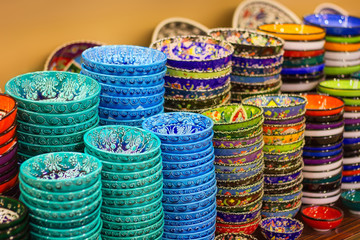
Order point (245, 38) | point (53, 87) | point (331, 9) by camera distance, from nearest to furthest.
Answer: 1. point (53, 87)
2. point (245, 38)
3. point (331, 9)

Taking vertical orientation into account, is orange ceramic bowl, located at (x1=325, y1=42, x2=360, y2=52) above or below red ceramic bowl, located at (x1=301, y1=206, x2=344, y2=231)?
above

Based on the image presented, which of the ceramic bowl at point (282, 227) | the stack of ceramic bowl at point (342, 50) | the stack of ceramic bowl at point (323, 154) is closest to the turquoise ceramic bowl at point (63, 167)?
the ceramic bowl at point (282, 227)

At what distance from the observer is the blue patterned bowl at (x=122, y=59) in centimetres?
182

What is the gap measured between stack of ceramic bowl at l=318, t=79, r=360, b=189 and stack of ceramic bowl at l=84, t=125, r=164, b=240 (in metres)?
1.12

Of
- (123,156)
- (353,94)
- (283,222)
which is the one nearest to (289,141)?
(283,222)

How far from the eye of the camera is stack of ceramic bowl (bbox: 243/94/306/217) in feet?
7.17

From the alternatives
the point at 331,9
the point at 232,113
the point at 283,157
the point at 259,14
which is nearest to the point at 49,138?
the point at 232,113

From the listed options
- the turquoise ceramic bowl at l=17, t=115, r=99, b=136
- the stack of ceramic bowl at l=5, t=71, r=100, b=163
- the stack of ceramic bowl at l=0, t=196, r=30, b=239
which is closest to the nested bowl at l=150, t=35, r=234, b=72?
the stack of ceramic bowl at l=5, t=71, r=100, b=163

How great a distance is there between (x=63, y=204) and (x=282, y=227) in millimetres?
1066

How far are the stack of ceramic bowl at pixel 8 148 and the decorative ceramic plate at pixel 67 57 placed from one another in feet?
3.22

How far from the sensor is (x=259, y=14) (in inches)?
130

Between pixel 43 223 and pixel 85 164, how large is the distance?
0.21 m

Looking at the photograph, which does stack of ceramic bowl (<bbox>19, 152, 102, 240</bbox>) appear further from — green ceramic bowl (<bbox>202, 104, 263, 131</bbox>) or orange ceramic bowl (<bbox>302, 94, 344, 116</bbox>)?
orange ceramic bowl (<bbox>302, 94, 344, 116</bbox>)

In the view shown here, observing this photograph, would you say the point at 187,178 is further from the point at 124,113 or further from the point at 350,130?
the point at 350,130
